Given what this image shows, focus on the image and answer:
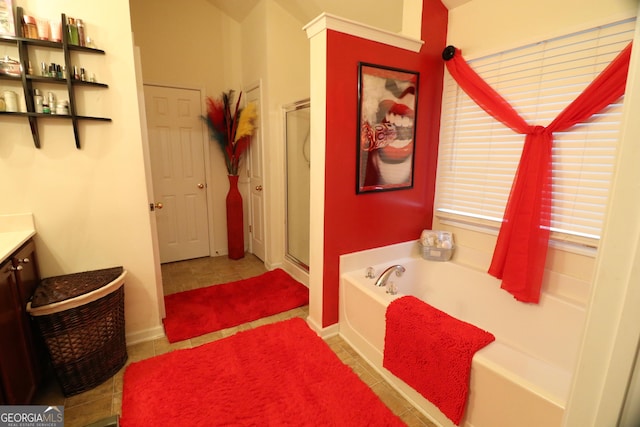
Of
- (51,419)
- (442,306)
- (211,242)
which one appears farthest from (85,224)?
(442,306)

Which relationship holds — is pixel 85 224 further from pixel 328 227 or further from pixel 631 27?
pixel 631 27

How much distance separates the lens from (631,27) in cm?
146

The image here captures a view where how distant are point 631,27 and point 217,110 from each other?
10.7 feet

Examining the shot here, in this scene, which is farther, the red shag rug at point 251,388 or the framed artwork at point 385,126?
the framed artwork at point 385,126

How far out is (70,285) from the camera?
5.46ft

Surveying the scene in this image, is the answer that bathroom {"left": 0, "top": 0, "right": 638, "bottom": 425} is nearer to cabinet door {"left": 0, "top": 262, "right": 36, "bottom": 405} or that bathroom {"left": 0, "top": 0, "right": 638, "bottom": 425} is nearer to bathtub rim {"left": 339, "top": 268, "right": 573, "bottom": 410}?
cabinet door {"left": 0, "top": 262, "right": 36, "bottom": 405}

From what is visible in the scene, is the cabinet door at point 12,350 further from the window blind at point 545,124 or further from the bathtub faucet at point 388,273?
the window blind at point 545,124

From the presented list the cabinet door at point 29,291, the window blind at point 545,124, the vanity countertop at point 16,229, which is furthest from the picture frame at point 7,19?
the window blind at point 545,124

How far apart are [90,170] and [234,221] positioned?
1.87 meters

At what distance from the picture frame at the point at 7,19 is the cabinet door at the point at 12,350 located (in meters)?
1.13

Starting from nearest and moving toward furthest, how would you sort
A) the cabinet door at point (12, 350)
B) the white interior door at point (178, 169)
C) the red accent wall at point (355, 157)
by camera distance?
the cabinet door at point (12, 350) < the red accent wall at point (355, 157) < the white interior door at point (178, 169)

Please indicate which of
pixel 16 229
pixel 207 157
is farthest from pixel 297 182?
pixel 16 229

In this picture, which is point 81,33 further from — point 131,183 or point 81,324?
point 81,324

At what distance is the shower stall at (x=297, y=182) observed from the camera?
9.80ft
